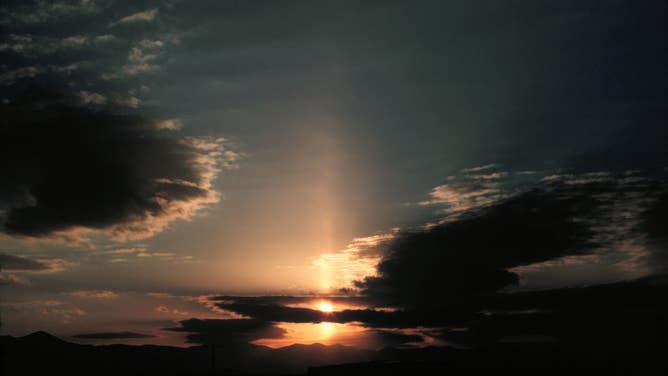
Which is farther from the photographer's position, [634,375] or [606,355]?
[606,355]

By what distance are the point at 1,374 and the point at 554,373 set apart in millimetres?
226312

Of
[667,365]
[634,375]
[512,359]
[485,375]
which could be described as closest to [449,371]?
[485,375]

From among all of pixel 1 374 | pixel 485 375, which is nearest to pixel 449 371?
pixel 485 375

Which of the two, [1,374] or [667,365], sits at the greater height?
[667,365]

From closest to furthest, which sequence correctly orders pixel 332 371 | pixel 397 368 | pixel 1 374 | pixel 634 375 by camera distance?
pixel 634 375
pixel 397 368
pixel 332 371
pixel 1 374

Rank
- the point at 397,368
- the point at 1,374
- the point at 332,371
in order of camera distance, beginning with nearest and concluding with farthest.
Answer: the point at 397,368
the point at 332,371
the point at 1,374

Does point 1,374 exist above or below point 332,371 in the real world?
below

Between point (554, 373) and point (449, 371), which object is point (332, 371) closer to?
point (449, 371)

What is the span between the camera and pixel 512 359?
204ft

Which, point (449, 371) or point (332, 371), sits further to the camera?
point (332, 371)

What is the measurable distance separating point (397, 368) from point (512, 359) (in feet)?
50.8

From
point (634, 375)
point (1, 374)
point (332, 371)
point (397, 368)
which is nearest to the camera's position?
point (634, 375)

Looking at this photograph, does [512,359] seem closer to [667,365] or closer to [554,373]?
[554,373]

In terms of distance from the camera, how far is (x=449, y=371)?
5878 cm
